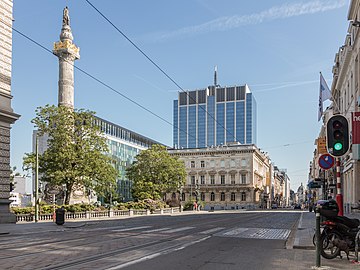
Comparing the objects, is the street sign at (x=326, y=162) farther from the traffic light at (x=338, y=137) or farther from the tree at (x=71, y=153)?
the tree at (x=71, y=153)

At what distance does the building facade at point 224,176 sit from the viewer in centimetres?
11656

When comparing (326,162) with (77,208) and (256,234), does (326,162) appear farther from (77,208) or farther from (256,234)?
(77,208)

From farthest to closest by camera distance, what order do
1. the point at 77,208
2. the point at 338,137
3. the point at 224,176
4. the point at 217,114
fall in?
the point at 217,114 → the point at 224,176 → the point at 77,208 → the point at 338,137

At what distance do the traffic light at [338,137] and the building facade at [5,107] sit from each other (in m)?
24.1

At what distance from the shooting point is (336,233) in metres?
11.6

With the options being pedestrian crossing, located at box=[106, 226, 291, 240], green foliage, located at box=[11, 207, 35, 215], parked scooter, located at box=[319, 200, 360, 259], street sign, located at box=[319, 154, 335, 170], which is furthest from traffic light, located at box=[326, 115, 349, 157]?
green foliage, located at box=[11, 207, 35, 215]

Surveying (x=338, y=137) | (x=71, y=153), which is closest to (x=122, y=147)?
(x=71, y=153)

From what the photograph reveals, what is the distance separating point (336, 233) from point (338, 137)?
2473 millimetres

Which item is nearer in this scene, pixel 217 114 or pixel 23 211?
pixel 23 211

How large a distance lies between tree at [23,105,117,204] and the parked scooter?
115ft

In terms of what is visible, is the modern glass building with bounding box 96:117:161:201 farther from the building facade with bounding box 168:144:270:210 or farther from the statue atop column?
the statue atop column

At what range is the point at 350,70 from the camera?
37875 millimetres

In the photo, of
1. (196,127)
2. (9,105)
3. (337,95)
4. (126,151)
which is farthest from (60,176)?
(196,127)

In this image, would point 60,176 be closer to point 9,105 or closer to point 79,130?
point 79,130
